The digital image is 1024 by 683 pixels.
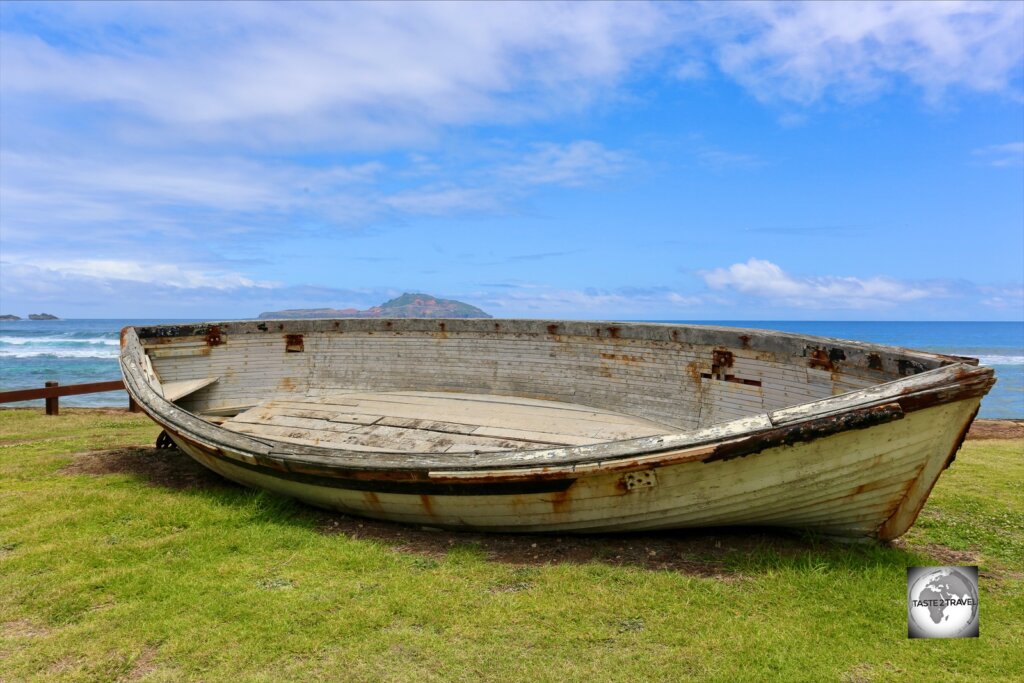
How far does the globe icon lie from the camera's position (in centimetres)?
321

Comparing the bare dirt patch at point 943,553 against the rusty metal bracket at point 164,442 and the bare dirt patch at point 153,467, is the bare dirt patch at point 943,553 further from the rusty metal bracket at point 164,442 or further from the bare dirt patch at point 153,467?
the rusty metal bracket at point 164,442

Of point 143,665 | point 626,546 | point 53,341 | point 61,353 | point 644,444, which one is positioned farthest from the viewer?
point 53,341

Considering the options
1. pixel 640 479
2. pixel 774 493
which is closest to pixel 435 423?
pixel 640 479

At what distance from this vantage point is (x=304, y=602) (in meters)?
3.53

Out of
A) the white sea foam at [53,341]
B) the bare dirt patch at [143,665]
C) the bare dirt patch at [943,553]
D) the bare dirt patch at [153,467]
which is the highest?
the bare dirt patch at [943,553]

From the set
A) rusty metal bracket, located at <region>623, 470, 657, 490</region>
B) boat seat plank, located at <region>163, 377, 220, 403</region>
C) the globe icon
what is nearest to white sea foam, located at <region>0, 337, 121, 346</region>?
boat seat plank, located at <region>163, 377, 220, 403</region>

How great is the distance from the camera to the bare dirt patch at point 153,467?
20.0 feet

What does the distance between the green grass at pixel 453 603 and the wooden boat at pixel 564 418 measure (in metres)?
0.31

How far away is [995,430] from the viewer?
1073 cm

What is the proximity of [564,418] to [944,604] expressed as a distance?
3725 millimetres

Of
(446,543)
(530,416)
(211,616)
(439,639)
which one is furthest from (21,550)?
(530,416)

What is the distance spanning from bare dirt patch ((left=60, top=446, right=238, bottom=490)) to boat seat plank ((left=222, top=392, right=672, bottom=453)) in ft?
2.01

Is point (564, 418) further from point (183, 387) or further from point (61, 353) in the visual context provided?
point (61, 353)

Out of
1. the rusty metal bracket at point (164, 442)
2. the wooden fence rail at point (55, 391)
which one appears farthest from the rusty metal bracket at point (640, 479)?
the wooden fence rail at point (55, 391)
